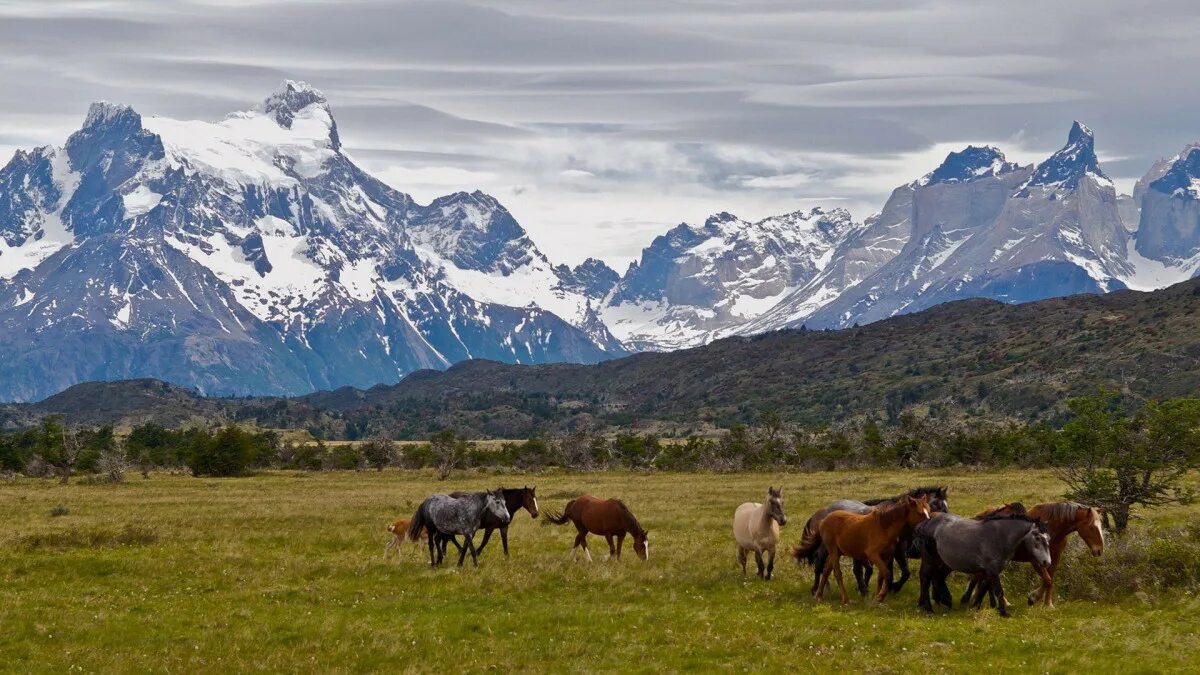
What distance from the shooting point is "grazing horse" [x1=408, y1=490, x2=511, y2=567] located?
34312 millimetres

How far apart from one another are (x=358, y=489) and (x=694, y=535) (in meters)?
45.8

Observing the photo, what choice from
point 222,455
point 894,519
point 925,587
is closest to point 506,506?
point 894,519

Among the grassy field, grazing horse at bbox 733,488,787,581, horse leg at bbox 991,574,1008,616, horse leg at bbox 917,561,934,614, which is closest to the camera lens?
the grassy field

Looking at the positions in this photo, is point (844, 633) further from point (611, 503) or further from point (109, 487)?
point (109, 487)

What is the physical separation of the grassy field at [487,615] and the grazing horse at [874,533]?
892 millimetres

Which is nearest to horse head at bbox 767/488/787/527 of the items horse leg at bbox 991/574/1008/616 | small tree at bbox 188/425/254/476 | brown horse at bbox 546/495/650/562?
brown horse at bbox 546/495/650/562

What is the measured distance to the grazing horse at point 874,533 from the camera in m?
26.8

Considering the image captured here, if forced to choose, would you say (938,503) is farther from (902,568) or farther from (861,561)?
(861,561)

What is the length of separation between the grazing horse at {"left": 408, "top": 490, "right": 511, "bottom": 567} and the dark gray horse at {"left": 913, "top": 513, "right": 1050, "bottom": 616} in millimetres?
13658

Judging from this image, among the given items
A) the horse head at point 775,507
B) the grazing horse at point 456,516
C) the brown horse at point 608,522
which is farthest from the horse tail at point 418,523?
the horse head at point 775,507

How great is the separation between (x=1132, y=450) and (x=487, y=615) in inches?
985

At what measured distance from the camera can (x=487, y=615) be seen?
1038 inches

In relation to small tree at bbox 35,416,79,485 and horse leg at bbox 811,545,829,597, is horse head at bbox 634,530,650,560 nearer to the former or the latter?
horse leg at bbox 811,545,829,597

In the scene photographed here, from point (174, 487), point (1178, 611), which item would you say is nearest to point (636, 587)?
point (1178, 611)
